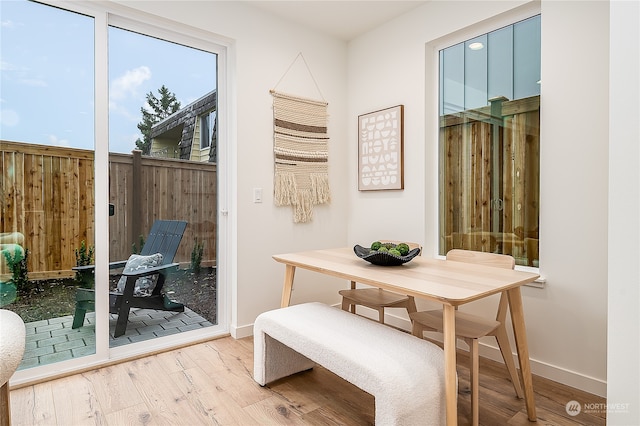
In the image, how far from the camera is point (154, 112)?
103 inches

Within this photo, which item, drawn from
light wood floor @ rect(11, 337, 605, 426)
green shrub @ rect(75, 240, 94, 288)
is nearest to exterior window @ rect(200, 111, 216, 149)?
green shrub @ rect(75, 240, 94, 288)

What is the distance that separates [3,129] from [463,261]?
2.74 m

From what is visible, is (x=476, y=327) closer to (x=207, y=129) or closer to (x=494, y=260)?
(x=494, y=260)

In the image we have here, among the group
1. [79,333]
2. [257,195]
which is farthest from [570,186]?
[79,333]

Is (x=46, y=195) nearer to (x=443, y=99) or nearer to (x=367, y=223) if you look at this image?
(x=367, y=223)

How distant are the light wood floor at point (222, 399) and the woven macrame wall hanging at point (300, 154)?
1.36 meters

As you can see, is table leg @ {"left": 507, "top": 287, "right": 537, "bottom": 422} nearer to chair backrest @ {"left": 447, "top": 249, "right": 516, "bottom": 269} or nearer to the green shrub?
chair backrest @ {"left": 447, "top": 249, "right": 516, "bottom": 269}

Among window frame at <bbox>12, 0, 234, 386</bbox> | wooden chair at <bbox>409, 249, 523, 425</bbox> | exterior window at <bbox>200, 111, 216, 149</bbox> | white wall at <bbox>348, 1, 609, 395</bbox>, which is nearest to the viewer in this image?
wooden chair at <bbox>409, 249, 523, 425</bbox>

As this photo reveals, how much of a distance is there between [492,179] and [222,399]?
2.21 metres

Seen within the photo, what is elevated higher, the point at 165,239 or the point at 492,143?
the point at 492,143

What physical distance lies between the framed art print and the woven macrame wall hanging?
1.08 feet

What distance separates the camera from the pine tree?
256 centimetres

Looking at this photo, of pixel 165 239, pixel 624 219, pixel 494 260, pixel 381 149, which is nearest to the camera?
pixel 624 219

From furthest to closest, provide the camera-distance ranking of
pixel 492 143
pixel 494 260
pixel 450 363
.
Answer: pixel 492 143, pixel 494 260, pixel 450 363
